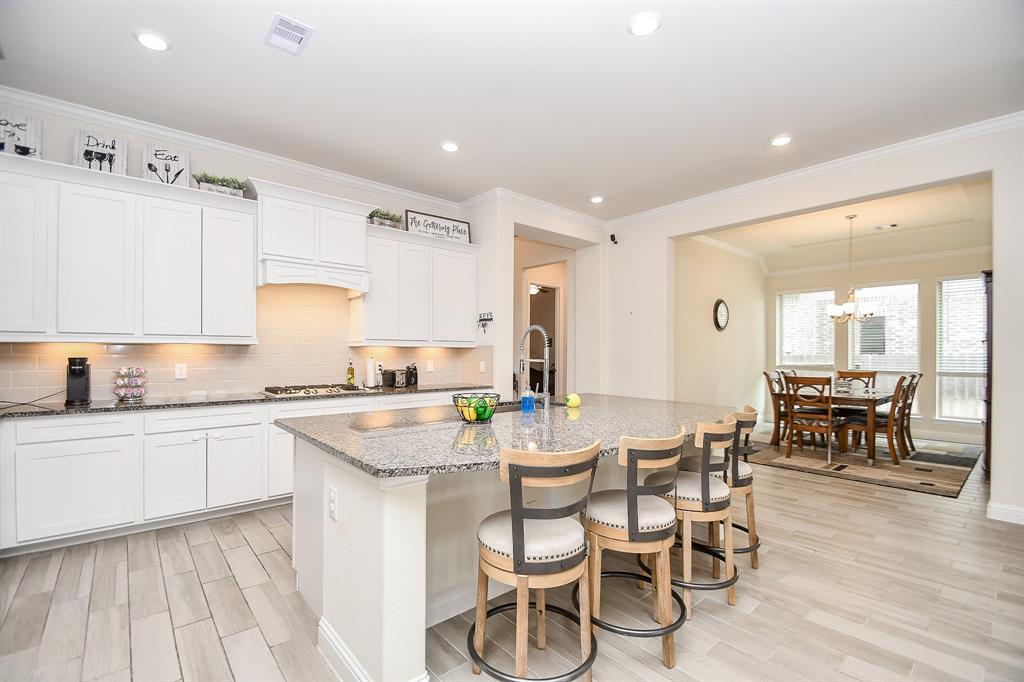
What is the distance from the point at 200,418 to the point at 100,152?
6.52 ft

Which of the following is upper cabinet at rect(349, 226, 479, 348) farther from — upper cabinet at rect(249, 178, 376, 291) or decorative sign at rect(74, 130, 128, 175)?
decorative sign at rect(74, 130, 128, 175)

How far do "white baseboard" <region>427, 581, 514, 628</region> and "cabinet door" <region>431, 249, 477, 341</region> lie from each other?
297cm

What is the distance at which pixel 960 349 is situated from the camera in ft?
21.8

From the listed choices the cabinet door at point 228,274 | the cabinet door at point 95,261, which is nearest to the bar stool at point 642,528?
the cabinet door at point 228,274

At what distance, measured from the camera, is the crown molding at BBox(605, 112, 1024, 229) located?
3.46 m

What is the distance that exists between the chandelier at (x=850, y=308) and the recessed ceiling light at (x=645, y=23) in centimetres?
501

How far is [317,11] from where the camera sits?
90.8 inches

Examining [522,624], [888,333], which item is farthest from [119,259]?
[888,333]

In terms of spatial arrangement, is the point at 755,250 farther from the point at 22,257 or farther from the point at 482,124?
the point at 22,257

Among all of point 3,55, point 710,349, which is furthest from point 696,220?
point 3,55

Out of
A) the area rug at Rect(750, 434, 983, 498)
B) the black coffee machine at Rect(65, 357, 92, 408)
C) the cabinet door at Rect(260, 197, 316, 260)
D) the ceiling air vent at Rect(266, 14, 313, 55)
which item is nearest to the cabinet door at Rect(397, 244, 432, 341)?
the cabinet door at Rect(260, 197, 316, 260)

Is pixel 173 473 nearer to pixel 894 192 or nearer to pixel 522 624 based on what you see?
pixel 522 624

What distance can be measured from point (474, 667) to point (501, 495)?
2.31 feet

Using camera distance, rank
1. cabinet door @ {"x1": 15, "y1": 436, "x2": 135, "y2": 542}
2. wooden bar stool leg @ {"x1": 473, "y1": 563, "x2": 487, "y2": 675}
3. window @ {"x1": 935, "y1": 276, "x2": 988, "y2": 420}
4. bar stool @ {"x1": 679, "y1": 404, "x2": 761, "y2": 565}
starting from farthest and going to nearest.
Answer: window @ {"x1": 935, "y1": 276, "x2": 988, "y2": 420} < cabinet door @ {"x1": 15, "y1": 436, "x2": 135, "y2": 542} < bar stool @ {"x1": 679, "y1": 404, "x2": 761, "y2": 565} < wooden bar stool leg @ {"x1": 473, "y1": 563, "x2": 487, "y2": 675}
